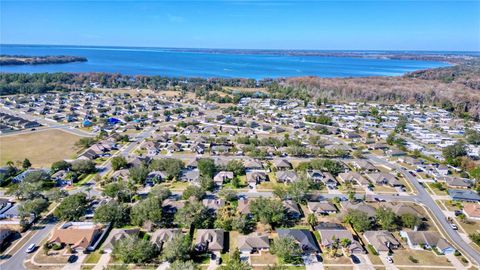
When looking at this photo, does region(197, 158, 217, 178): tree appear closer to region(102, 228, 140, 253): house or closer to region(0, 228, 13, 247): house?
region(102, 228, 140, 253): house

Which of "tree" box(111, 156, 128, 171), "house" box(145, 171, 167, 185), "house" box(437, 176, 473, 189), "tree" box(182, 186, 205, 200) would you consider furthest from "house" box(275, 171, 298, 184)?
"tree" box(111, 156, 128, 171)

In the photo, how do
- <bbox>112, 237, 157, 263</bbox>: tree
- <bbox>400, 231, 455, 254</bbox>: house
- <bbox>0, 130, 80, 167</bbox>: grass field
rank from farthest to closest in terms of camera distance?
<bbox>0, 130, 80, 167</bbox>: grass field
<bbox>400, 231, 455, 254</bbox>: house
<bbox>112, 237, 157, 263</bbox>: tree

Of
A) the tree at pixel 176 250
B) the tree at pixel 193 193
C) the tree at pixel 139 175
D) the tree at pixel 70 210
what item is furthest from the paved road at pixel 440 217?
the tree at pixel 70 210

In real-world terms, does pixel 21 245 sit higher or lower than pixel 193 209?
lower

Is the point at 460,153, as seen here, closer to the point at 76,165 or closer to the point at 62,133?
the point at 76,165

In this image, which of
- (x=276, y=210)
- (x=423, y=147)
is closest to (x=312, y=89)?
(x=423, y=147)

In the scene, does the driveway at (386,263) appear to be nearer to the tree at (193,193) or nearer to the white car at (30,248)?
the tree at (193,193)
